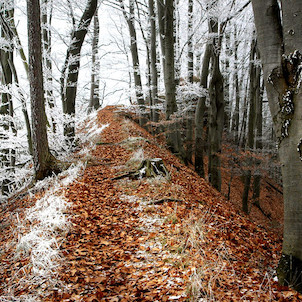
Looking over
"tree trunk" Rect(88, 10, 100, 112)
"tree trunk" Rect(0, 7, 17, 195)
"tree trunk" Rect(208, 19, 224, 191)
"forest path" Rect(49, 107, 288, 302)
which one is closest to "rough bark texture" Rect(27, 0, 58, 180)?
"forest path" Rect(49, 107, 288, 302)

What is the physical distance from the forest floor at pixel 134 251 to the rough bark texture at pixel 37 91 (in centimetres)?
61

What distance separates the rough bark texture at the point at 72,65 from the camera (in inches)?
282

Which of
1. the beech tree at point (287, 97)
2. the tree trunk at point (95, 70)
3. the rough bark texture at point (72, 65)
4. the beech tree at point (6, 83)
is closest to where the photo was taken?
the beech tree at point (287, 97)

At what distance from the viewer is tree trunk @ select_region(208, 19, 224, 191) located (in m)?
8.49

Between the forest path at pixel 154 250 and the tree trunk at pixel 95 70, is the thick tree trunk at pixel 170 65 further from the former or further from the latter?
the tree trunk at pixel 95 70

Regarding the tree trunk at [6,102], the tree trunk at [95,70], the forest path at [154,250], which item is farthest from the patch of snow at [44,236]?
the tree trunk at [95,70]

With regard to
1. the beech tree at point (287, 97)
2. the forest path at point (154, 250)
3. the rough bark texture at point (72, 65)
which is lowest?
the forest path at point (154, 250)

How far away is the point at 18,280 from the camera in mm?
2730

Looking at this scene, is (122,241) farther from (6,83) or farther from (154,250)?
(6,83)

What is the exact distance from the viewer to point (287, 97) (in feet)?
9.07

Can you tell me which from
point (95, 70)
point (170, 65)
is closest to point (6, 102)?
point (170, 65)

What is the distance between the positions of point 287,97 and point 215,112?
6.43m

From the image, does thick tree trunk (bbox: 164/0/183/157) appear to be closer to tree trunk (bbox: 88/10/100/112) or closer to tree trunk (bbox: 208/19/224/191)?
tree trunk (bbox: 208/19/224/191)

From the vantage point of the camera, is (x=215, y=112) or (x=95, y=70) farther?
(x=95, y=70)
